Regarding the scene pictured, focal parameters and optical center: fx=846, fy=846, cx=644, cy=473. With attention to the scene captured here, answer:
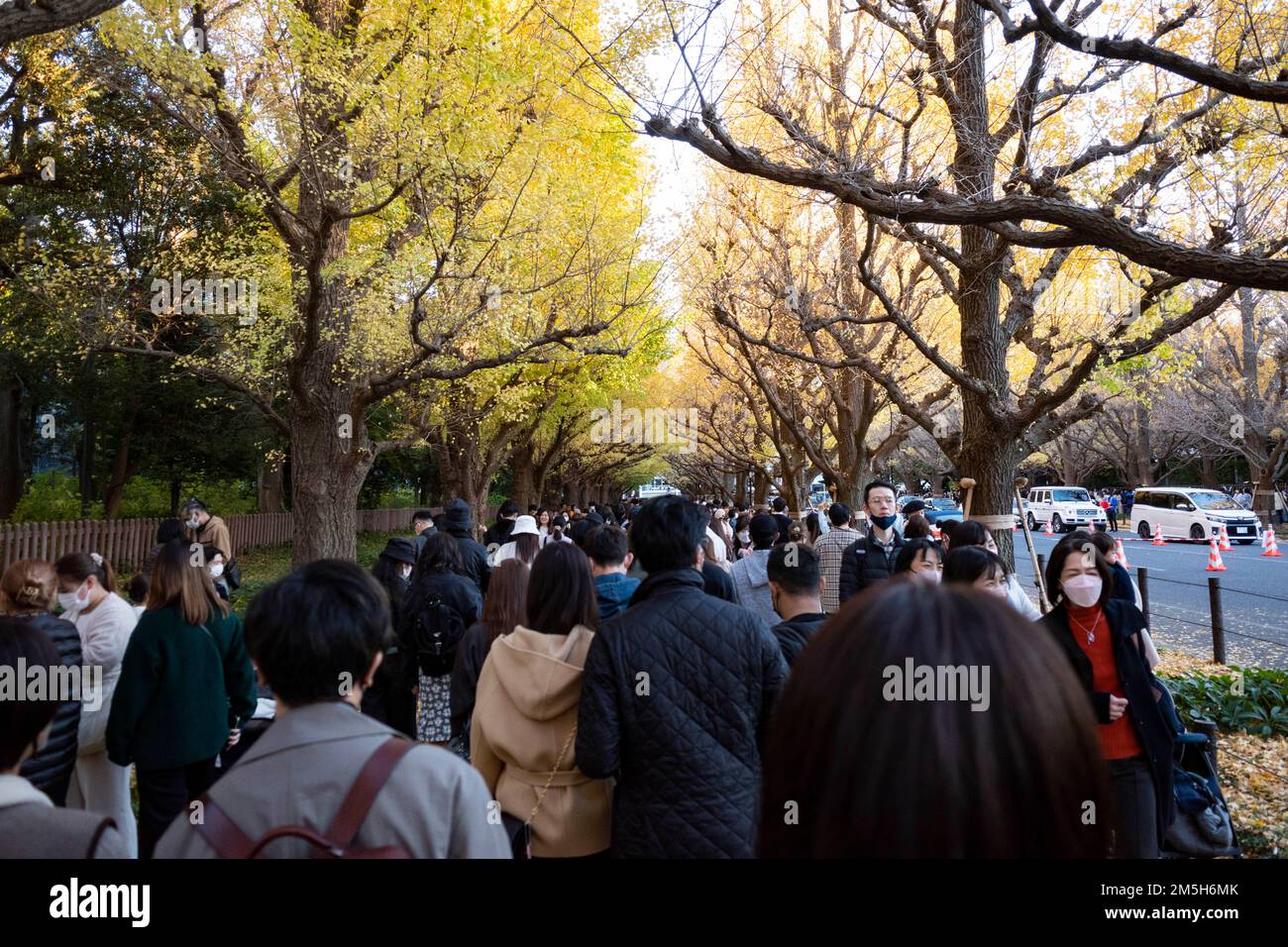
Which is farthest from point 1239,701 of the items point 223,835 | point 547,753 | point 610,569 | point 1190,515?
point 1190,515

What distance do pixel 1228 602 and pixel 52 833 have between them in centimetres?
1728

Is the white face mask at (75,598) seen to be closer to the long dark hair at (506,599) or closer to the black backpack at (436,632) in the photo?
the black backpack at (436,632)

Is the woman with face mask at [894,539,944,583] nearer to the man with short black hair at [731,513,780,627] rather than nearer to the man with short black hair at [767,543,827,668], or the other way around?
the man with short black hair at [767,543,827,668]

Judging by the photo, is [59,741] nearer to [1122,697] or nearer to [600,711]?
[600,711]

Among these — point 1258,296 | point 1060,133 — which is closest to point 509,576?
Answer: point 1060,133

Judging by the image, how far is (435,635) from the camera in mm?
5055

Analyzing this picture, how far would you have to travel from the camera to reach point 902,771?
3.90 ft

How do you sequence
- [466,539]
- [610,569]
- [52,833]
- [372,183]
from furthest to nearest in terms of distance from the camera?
[372,183]
[466,539]
[610,569]
[52,833]

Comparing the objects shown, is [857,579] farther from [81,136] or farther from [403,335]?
[81,136]

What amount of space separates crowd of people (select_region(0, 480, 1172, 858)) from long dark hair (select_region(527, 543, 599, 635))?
0.01 m

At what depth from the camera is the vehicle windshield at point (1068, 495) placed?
124 feet

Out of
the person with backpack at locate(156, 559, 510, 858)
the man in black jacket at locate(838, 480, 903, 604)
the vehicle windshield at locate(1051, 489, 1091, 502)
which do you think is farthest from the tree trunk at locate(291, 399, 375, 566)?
the vehicle windshield at locate(1051, 489, 1091, 502)

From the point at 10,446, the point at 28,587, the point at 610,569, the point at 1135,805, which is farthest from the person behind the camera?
the point at 10,446
